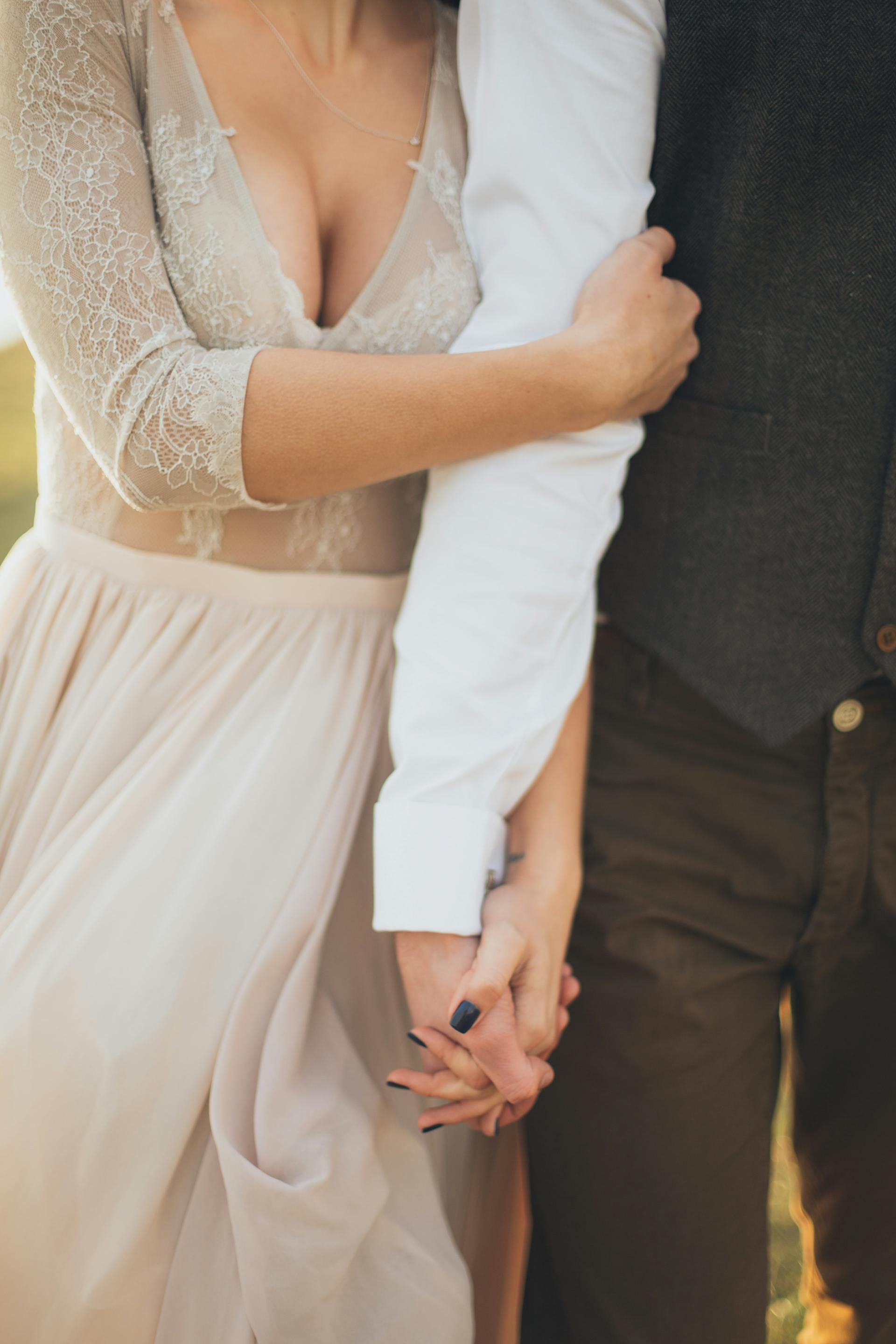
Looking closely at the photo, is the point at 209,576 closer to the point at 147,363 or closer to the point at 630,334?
the point at 147,363

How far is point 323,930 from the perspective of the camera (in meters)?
1.03

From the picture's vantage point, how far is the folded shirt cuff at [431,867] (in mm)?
970

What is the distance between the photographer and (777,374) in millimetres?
1056

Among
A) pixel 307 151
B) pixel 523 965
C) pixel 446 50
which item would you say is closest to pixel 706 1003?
pixel 523 965

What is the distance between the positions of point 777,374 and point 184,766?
0.77m

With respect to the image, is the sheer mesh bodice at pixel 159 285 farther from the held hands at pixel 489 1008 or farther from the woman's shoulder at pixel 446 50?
the held hands at pixel 489 1008

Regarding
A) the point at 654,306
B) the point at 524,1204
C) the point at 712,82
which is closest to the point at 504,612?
the point at 654,306

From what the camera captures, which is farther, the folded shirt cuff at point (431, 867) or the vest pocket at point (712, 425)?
the vest pocket at point (712, 425)

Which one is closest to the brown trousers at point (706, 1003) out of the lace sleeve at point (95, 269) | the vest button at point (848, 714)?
the vest button at point (848, 714)

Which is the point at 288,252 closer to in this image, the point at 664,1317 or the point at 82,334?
the point at 82,334

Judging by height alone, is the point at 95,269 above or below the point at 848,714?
above

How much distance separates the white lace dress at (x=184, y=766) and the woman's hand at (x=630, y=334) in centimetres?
17

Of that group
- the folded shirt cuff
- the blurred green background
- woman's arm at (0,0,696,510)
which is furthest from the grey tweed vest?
the blurred green background

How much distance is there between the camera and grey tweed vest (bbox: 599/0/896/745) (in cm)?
98
